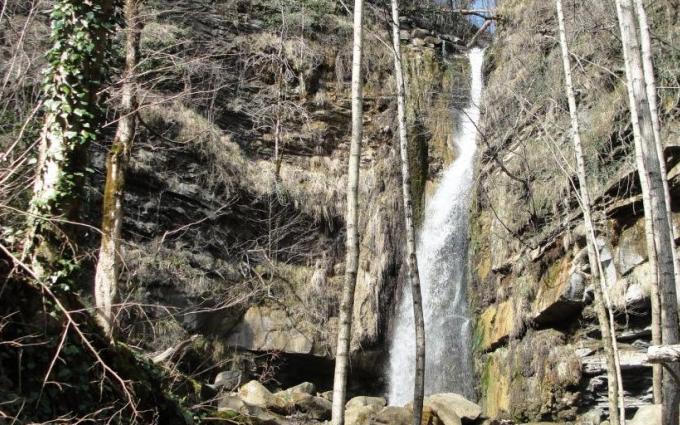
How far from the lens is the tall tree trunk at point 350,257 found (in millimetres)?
7012

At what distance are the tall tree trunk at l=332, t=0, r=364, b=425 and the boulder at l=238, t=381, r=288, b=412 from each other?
5023 millimetres

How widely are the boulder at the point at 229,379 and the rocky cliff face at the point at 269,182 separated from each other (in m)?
0.23

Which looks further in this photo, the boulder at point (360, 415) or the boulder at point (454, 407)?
the boulder at point (454, 407)

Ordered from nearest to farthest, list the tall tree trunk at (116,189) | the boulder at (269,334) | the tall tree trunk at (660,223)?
the tall tree trunk at (660,223)
the tall tree trunk at (116,189)
the boulder at (269,334)

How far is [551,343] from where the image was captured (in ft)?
38.9

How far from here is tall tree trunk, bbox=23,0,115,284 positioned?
5.80 metres

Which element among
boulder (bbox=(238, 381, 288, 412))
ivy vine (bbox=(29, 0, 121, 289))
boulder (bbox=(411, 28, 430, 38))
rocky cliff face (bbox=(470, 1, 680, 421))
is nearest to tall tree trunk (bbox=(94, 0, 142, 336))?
ivy vine (bbox=(29, 0, 121, 289))

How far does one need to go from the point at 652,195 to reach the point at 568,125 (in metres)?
7.36

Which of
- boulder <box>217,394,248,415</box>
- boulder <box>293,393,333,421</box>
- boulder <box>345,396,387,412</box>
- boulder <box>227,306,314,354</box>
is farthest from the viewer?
boulder <box>227,306,314,354</box>

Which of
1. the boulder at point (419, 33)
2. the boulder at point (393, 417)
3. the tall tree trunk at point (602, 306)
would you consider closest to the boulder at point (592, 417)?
the tall tree trunk at point (602, 306)

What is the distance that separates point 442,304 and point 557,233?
4023mm

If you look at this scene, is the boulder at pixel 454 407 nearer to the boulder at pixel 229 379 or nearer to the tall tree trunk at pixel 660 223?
the boulder at pixel 229 379

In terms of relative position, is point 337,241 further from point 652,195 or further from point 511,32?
point 652,195

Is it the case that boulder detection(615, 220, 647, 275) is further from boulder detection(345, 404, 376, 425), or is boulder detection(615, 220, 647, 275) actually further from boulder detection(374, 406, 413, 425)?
boulder detection(345, 404, 376, 425)
